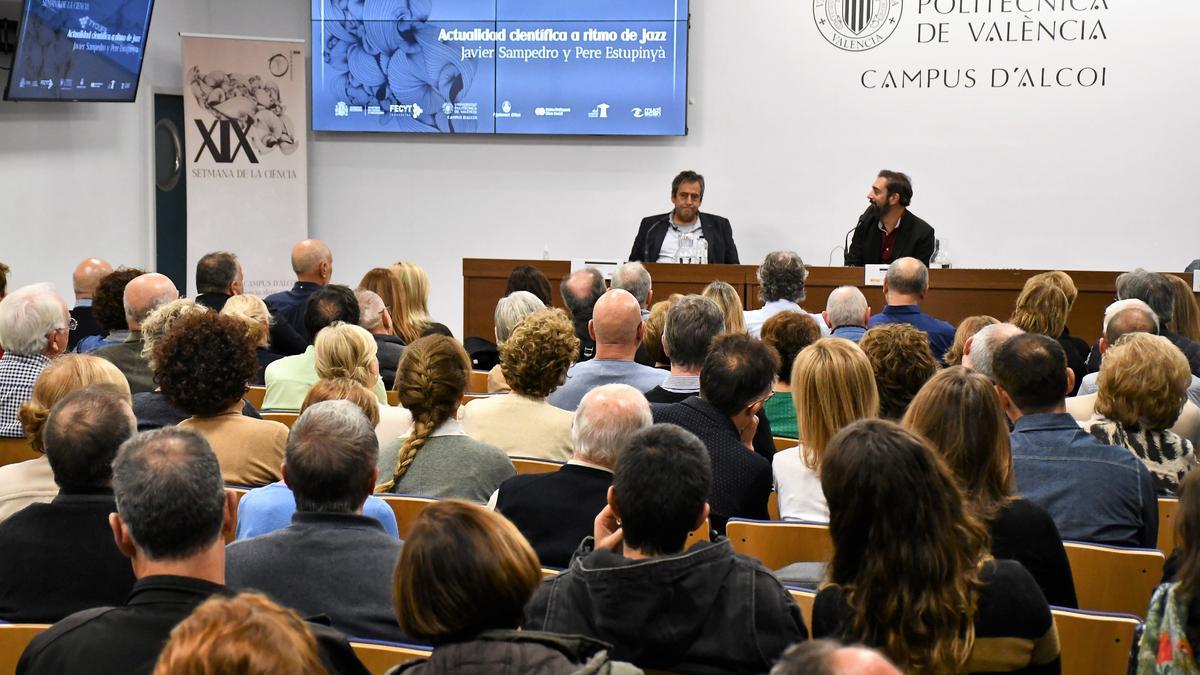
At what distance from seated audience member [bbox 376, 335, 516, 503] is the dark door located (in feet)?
23.8

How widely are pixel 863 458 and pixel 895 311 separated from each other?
14.4ft

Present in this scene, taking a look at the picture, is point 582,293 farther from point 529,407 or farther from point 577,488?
point 577,488

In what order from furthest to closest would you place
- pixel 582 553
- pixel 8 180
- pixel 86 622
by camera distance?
pixel 8 180
pixel 582 553
pixel 86 622

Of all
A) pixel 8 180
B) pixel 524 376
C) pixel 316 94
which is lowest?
pixel 524 376

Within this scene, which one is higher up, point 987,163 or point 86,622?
point 987,163

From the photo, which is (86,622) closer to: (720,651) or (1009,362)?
(720,651)

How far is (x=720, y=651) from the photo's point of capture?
2.23 metres

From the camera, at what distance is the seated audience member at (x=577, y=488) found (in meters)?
3.09

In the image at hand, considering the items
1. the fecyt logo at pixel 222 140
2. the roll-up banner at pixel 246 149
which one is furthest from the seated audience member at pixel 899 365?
the fecyt logo at pixel 222 140

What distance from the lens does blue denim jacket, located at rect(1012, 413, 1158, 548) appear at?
335 centimetres

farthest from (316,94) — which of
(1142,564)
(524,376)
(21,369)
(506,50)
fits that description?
(1142,564)

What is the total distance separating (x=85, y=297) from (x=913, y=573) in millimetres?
5877

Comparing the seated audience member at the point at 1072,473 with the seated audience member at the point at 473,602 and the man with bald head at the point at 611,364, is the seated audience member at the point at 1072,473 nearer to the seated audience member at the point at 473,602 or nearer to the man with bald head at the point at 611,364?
the man with bald head at the point at 611,364

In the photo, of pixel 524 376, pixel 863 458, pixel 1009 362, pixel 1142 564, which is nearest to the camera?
pixel 863 458
